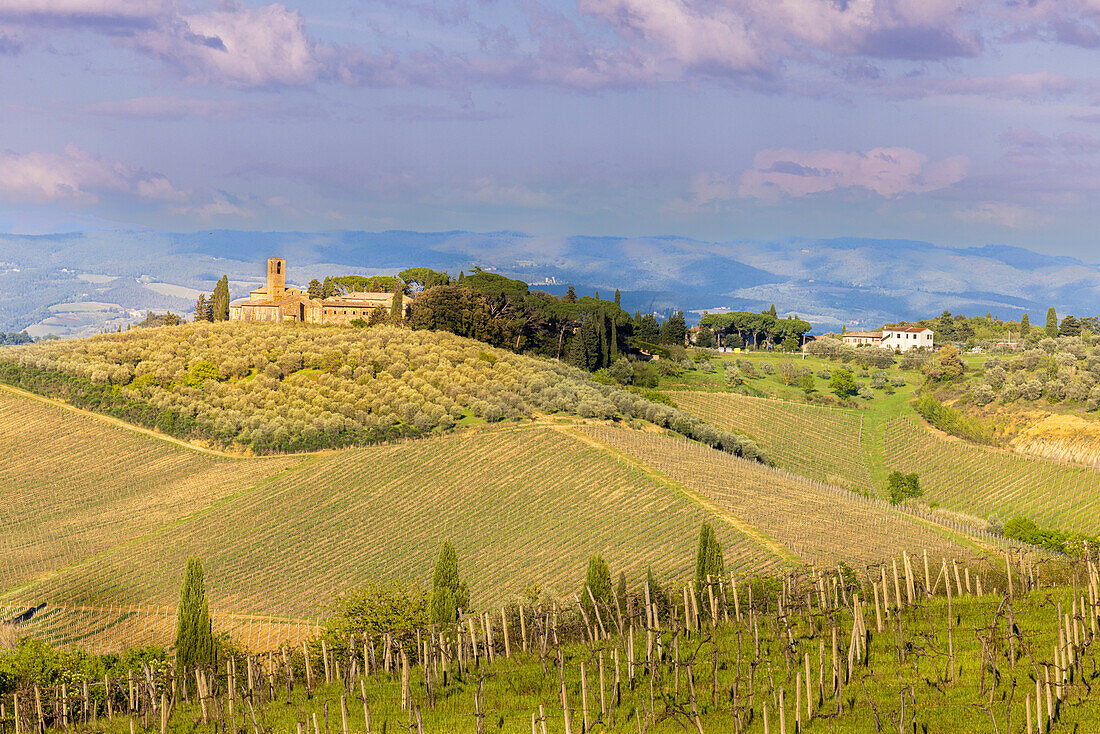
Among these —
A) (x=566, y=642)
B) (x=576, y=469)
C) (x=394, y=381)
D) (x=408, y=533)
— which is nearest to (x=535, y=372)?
(x=394, y=381)

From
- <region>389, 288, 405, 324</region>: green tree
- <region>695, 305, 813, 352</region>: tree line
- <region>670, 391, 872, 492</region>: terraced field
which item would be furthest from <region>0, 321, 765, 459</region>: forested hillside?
<region>695, 305, 813, 352</region>: tree line

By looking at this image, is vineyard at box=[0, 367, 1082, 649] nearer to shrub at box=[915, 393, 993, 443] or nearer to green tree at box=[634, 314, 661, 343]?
shrub at box=[915, 393, 993, 443]

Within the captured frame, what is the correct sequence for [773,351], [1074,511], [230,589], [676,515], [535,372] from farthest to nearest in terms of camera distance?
[773,351]
[535,372]
[1074,511]
[676,515]
[230,589]

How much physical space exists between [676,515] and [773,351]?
94.8m

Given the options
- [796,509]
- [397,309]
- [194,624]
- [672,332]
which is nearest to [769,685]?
[194,624]

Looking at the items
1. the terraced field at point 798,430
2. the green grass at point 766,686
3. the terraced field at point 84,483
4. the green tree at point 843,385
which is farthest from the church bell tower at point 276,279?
the green grass at point 766,686

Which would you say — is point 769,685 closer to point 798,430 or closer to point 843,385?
point 798,430

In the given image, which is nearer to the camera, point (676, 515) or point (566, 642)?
point (566, 642)

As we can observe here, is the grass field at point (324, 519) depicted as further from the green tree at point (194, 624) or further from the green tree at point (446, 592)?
the green tree at point (194, 624)

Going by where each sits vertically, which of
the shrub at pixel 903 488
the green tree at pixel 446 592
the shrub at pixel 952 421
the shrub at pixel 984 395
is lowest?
the shrub at pixel 903 488

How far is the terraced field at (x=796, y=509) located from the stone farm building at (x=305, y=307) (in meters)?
41.5

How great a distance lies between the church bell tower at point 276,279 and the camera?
98875 mm

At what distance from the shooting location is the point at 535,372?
Result: 77250 millimetres

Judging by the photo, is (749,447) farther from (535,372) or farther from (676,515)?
(676,515)
